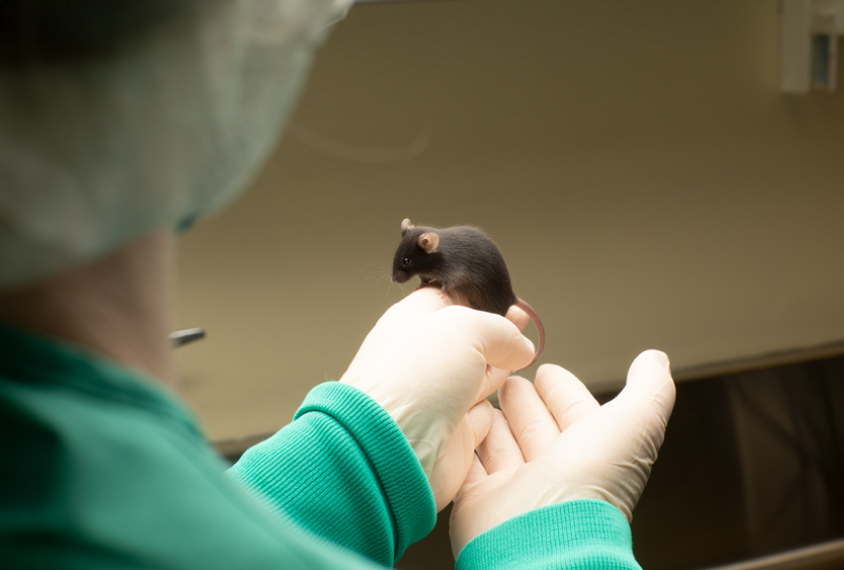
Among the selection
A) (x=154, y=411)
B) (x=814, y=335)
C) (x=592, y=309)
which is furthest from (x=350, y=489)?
(x=814, y=335)

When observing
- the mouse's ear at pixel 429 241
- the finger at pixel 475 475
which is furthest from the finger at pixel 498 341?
the mouse's ear at pixel 429 241

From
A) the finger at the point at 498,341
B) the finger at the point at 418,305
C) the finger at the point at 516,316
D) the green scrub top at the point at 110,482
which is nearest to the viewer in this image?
the green scrub top at the point at 110,482

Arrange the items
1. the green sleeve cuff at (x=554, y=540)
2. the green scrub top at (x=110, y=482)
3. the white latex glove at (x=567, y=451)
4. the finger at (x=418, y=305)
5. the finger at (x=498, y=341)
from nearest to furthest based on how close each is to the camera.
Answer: the green scrub top at (x=110, y=482) < the green sleeve cuff at (x=554, y=540) < the white latex glove at (x=567, y=451) < the finger at (x=498, y=341) < the finger at (x=418, y=305)

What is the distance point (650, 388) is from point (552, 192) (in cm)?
54

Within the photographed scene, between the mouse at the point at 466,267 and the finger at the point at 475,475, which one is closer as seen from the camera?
the finger at the point at 475,475

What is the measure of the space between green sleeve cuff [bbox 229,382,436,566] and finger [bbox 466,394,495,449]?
0.79ft

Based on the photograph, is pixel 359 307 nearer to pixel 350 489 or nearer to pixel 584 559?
pixel 350 489

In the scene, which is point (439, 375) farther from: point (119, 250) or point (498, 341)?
point (119, 250)

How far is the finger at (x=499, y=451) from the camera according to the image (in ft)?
2.88

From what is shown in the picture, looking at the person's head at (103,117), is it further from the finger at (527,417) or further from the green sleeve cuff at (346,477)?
the finger at (527,417)

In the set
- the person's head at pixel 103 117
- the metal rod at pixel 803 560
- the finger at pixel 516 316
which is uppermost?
the person's head at pixel 103 117

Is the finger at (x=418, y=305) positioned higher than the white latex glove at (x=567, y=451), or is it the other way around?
the finger at (x=418, y=305)

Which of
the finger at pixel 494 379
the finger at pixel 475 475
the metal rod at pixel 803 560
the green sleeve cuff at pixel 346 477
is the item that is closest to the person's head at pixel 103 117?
the green sleeve cuff at pixel 346 477

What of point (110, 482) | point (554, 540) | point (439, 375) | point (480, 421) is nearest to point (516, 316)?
point (480, 421)
